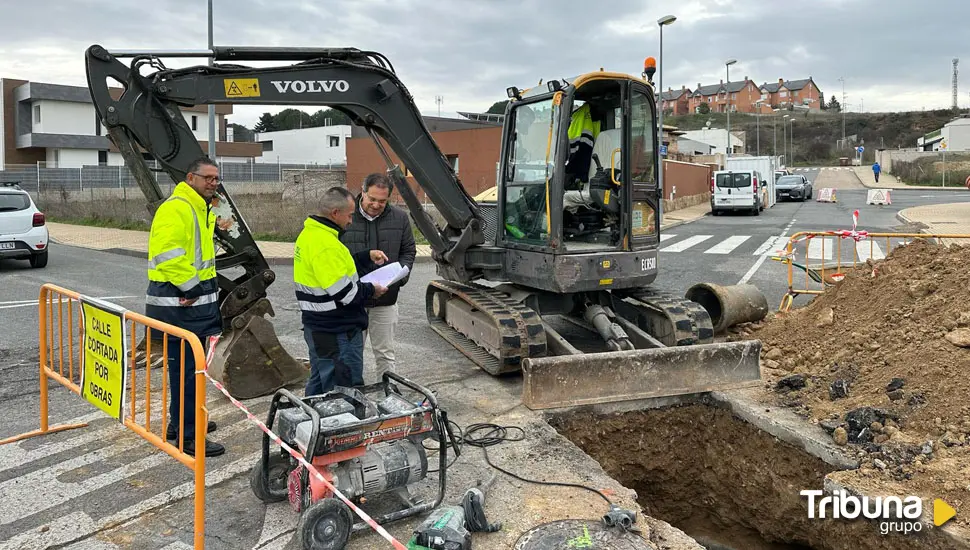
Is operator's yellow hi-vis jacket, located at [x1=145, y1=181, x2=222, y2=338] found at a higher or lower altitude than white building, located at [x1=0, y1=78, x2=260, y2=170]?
lower

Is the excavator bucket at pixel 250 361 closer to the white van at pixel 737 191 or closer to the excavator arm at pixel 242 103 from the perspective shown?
the excavator arm at pixel 242 103

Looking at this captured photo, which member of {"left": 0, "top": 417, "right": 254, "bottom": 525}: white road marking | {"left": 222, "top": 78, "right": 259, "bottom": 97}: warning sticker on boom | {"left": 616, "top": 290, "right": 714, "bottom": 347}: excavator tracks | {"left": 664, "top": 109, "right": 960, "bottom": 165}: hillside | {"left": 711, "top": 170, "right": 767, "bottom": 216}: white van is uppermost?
{"left": 664, "top": 109, "right": 960, "bottom": 165}: hillside

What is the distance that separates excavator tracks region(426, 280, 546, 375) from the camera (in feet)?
21.4

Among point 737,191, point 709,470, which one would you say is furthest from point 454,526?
point 737,191

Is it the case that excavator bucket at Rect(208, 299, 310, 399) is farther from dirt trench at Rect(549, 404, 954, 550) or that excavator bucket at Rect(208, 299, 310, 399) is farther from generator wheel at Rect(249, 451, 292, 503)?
dirt trench at Rect(549, 404, 954, 550)

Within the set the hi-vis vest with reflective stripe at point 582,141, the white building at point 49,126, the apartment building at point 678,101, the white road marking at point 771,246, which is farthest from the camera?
the apartment building at point 678,101

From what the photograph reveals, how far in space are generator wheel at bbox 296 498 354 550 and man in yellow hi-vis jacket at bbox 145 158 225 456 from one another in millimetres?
1550

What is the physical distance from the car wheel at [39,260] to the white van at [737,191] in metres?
24.7

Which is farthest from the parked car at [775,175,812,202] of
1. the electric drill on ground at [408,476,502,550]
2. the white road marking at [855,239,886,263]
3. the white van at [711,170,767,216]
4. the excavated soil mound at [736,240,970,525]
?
the electric drill on ground at [408,476,502,550]

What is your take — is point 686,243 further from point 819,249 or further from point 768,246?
point 819,249

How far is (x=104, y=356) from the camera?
4789 mm

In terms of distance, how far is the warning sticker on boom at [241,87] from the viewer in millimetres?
6340

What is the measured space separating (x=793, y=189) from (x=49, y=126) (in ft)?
146

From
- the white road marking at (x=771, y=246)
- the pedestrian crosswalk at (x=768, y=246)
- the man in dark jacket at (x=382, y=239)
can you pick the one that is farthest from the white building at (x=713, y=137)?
the man in dark jacket at (x=382, y=239)
